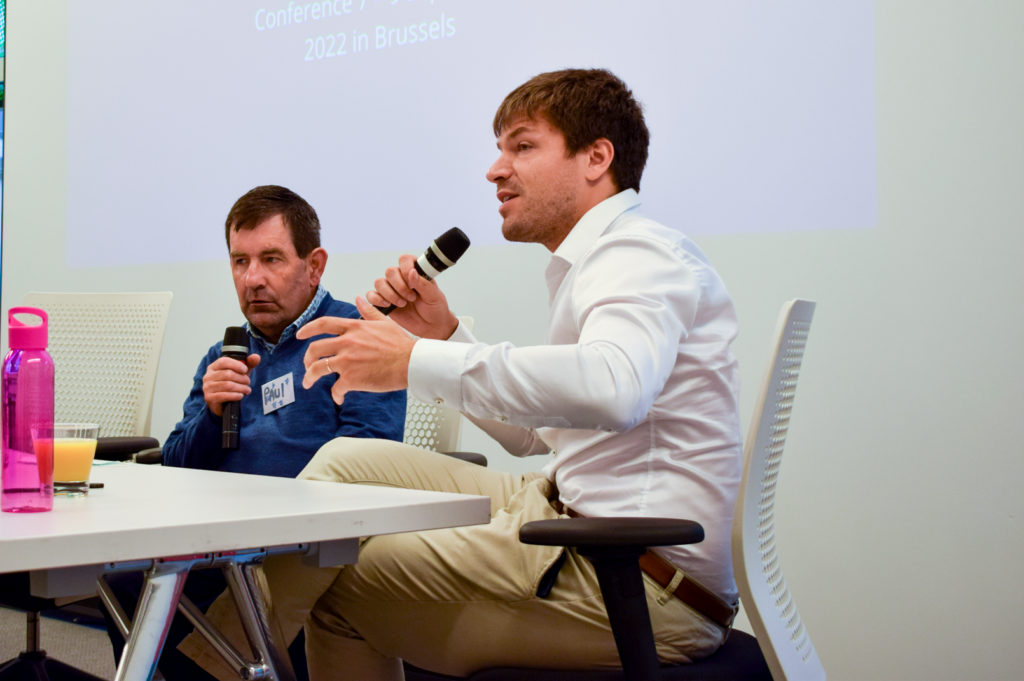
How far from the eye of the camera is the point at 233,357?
1641 mm

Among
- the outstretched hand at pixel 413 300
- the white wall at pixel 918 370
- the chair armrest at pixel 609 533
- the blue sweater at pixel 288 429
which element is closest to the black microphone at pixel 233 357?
the blue sweater at pixel 288 429

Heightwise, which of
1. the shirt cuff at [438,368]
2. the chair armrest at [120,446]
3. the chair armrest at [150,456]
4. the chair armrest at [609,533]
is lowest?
the chair armrest at [150,456]

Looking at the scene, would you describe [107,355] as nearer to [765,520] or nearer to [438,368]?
[438,368]

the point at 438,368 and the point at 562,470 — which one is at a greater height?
the point at 438,368

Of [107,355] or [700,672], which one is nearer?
[700,672]

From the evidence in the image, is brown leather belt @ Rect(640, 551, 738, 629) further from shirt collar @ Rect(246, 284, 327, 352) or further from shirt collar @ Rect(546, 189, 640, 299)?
shirt collar @ Rect(246, 284, 327, 352)

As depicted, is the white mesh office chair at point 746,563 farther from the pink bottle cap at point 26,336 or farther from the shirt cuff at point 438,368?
the pink bottle cap at point 26,336

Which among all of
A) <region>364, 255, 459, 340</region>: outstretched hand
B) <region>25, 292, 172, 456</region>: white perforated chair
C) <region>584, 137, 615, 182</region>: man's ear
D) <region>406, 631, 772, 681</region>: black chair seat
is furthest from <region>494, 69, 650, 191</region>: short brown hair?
<region>25, 292, 172, 456</region>: white perforated chair

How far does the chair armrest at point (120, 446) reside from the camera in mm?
1934

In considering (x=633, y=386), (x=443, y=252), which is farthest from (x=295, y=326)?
(x=633, y=386)

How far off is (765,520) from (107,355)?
6.34ft

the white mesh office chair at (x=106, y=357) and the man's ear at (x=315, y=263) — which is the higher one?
the man's ear at (x=315, y=263)

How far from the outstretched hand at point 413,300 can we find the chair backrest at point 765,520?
2.08 feet

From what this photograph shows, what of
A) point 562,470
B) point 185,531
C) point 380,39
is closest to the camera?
point 185,531
